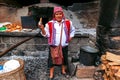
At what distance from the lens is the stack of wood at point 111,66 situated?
3.02 m

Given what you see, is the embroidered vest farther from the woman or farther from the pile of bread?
the pile of bread

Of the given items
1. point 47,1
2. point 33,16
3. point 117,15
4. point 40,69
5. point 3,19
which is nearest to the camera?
point 117,15

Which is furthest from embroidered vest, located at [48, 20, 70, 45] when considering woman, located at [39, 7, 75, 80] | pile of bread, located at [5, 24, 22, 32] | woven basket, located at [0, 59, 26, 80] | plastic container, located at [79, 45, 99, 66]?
pile of bread, located at [5, 24, 22, 32]

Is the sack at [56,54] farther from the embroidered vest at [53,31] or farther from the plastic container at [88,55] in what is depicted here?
the plastic container at [88,55]

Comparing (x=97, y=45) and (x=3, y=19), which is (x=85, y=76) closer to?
(x=97, y=45)

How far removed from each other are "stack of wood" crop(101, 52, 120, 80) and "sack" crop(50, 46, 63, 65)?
0.75 m

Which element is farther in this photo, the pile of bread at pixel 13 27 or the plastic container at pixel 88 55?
the pile of bread at pixel 13 27

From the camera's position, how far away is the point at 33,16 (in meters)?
4.90

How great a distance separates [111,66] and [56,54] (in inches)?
40.0

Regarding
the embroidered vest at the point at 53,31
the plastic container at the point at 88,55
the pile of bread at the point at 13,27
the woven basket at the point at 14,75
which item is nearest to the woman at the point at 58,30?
the embroidered vest at the point at 53,31

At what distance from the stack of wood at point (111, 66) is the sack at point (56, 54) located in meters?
0.75

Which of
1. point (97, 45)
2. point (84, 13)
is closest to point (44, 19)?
point (84, 13)

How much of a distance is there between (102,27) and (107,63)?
2.20 feet

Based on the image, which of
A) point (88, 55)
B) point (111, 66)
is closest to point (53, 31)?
point (88, 55)
